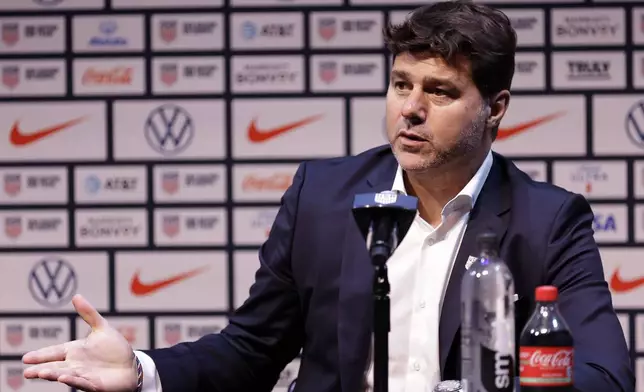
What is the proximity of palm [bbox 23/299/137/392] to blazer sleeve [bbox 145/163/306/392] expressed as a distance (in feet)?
0.61

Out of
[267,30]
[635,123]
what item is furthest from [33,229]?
[635,123]

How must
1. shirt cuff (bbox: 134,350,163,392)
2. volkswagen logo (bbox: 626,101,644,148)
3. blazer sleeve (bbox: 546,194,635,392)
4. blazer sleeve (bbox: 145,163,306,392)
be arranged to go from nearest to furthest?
blazer sleeve (bbox: 546,194,635,392), shirt cuff (bbox: 134,350,163,392), blazer sleeve (bbox: 145,163,306,392), volkswagen logo (bbox: 626,101,644,148)

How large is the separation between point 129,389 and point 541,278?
0.83 metres

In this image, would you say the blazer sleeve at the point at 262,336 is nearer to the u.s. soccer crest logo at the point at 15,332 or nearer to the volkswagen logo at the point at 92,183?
the volkswagen logo at the point at 92,183

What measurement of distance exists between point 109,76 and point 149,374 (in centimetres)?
243

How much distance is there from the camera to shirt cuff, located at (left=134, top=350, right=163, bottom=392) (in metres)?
1.84

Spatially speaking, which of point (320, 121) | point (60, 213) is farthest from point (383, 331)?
point (60, 213)

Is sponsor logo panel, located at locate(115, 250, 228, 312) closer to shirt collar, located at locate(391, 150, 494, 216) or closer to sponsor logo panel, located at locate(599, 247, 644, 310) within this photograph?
sponsor logo panel, located at locate(599, 247, 644, 310)

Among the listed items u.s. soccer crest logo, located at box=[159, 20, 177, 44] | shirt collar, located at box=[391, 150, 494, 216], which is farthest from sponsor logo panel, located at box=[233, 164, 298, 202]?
shirt collar, located at box=[391, 150, 494, 216]

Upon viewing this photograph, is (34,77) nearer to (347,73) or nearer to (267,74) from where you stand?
(267,74)

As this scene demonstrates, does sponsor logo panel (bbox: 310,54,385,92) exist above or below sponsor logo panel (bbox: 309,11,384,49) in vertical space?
below

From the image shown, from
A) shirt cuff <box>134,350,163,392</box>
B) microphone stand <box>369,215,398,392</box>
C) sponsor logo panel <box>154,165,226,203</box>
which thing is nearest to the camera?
microphone stand <box>369,215,398,392</box>

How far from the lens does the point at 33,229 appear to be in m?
4.10

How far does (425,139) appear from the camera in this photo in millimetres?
1908
